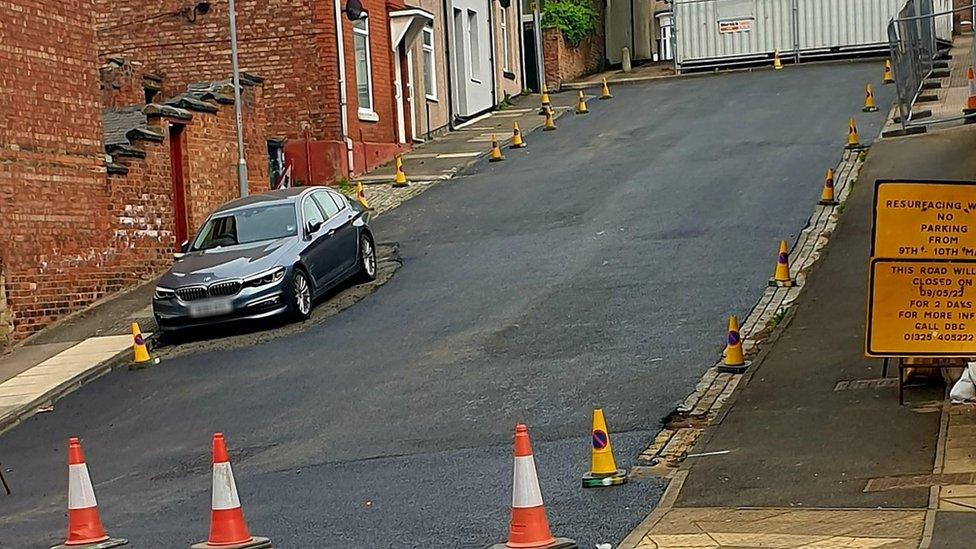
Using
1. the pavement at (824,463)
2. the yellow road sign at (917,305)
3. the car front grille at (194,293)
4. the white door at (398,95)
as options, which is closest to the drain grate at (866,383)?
the pavement at (824,463)

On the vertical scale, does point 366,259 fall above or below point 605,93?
below

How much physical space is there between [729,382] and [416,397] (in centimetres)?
270

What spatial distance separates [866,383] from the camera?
11320 mm

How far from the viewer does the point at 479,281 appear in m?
18.3

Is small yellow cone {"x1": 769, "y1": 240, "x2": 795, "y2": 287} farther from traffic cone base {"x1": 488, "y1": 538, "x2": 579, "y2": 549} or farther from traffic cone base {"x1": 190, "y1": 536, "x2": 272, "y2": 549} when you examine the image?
traffic cone base {"x1": 190, "y1": 536, "x2": 272, "y2": 549}

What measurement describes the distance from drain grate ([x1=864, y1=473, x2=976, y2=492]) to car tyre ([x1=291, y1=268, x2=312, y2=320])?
9952mm

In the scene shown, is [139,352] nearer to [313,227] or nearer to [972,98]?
[313,227]

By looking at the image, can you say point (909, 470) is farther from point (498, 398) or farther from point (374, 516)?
point (498, 398)

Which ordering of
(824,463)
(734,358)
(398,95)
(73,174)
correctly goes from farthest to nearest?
(398,95) < (73,174) < (734,358) < (824,463)

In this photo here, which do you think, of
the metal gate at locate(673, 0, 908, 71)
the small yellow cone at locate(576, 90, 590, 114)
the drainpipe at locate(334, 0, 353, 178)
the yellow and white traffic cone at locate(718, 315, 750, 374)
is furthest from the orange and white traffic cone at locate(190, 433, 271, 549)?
the metal gate at locate(673, 0, 908, 71)

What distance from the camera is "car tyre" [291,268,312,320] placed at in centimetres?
1761

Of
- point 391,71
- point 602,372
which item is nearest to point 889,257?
point 602,372

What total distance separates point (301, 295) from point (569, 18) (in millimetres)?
28065

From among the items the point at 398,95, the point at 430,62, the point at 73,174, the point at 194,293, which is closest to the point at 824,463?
the point at 194,293
